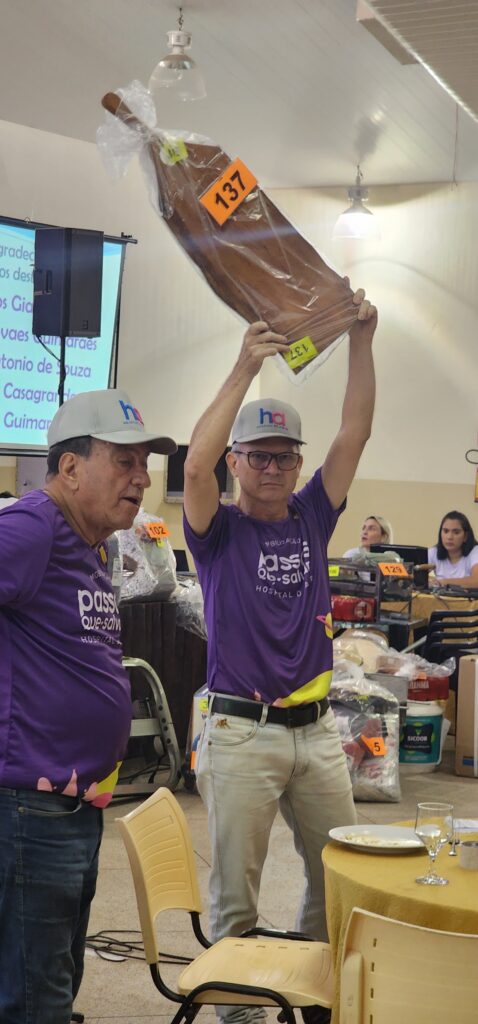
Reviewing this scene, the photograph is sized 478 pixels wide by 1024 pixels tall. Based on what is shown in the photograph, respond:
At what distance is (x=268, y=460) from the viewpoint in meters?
3.10

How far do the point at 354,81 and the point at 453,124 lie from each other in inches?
45.8

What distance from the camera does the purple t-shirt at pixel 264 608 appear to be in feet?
9.69

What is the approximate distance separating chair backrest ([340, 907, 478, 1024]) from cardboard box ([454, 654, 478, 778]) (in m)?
4.35

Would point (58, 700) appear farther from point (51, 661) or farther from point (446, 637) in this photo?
point (446, 637)

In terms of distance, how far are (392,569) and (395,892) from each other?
165 inches

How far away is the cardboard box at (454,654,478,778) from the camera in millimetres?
6434

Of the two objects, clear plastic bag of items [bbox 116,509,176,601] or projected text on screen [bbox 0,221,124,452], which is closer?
clear plastic bag of items [bbox 116,509,176,601]

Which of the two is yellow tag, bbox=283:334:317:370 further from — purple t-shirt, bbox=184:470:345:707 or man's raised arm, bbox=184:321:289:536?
purple t-shirt, bbox=184:470:345:707

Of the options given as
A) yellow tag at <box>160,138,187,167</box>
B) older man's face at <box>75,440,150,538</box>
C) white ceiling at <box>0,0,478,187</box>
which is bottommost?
older man's face at <box>75,440,150,538</box>

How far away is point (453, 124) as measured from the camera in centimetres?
878

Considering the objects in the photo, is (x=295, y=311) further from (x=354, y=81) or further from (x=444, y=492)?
(x=444, y=492)

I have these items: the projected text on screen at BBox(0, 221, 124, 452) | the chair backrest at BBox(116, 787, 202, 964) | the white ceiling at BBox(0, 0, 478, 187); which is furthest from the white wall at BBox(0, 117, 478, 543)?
the chair backrest at BBox(116, 787, 202, 964)

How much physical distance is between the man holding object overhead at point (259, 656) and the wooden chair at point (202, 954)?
4.4 inches

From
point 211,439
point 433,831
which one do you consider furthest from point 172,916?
point 211,439
